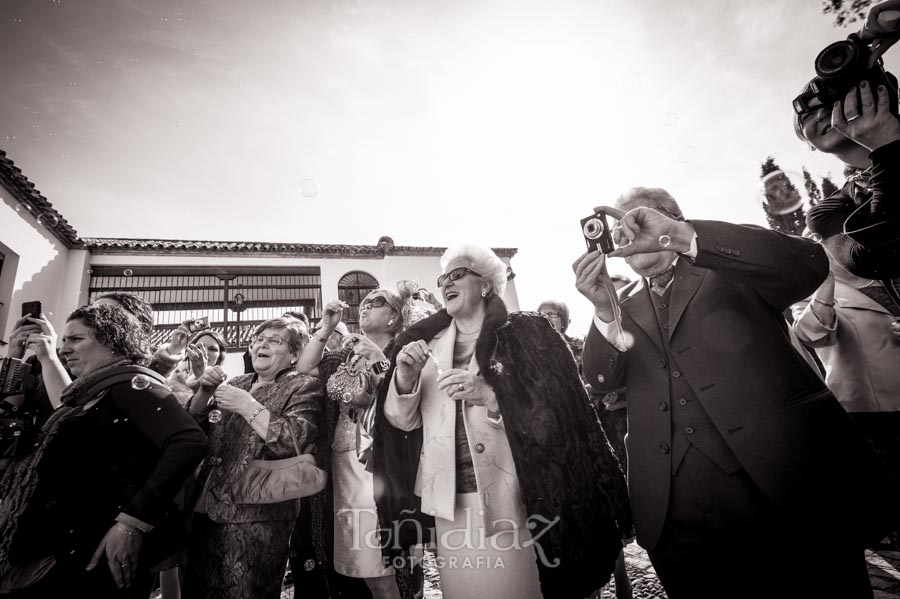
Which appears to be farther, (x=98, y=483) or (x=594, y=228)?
(x=98, y=483)

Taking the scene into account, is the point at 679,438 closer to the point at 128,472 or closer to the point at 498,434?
the point at 498,434

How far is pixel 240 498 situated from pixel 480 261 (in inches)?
81.0

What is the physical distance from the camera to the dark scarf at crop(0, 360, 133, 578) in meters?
1.75

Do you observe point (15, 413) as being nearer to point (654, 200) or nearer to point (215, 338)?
point (215, 338)

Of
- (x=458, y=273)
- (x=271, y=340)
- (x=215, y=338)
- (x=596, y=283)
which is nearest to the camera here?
(x=596, y=283)

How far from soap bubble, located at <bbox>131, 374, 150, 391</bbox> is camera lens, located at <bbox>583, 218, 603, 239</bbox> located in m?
2.42

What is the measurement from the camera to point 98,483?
1850mm

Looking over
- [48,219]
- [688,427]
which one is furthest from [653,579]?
[48,219]

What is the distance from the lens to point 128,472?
1.93 meters

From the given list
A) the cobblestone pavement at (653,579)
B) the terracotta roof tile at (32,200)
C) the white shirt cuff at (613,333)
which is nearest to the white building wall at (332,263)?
the terracotta roof tile at (32,200)

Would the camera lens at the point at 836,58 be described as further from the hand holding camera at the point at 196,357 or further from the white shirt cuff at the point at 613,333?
the hand holding camera at the point at 196,357

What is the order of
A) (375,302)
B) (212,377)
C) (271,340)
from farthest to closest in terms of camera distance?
(375,302) → (271,340) → (212,377)

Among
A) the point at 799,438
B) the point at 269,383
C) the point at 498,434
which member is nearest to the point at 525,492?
the point at 498,434

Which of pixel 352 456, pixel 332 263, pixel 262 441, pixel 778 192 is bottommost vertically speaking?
pixel 352 456
